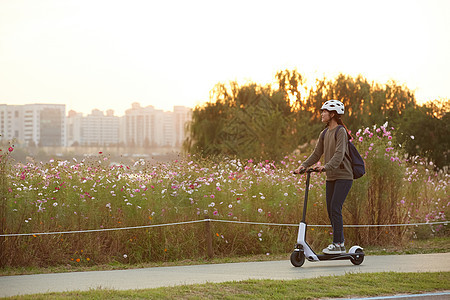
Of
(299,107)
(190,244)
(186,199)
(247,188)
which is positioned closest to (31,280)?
(190,244)

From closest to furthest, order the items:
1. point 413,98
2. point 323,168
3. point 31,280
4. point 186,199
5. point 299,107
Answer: point 31,280 → point 323,168 → point 186,199 → point 413,98 → point 299,107

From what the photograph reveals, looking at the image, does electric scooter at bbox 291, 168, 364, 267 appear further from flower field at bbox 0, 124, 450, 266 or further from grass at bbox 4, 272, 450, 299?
flower field at bbox 0, 124, 450, 266

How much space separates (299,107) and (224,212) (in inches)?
1708

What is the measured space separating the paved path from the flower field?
1.55 m

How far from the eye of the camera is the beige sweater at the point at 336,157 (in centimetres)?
934

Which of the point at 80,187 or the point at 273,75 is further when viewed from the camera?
the point at 273,75

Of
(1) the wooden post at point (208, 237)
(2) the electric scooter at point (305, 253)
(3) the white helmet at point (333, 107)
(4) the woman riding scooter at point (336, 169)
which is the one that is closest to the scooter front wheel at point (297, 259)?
(2) the electric scooter at point (305, 253)

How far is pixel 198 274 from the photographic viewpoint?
9016mm

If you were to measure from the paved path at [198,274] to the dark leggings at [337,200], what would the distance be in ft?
1.70

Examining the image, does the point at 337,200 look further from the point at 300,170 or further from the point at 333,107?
the point at 333,107

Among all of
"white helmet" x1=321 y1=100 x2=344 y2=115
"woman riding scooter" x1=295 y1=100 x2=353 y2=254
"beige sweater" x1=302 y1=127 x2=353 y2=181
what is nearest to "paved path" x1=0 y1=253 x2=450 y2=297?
"woman riding scooter" x1=295 y1=100 x2=353 y2=254

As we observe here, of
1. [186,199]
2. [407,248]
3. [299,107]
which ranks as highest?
[299,107]

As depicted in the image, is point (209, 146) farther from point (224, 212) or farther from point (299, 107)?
point (224, 212)

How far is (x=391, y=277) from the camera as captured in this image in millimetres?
8562
